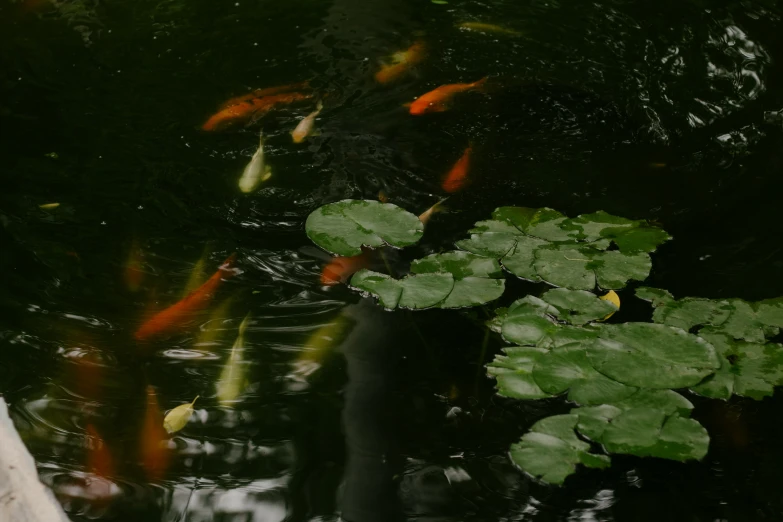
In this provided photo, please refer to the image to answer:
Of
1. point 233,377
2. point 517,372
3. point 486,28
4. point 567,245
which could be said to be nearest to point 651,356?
point 517,372

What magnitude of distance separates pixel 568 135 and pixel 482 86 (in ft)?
1.09

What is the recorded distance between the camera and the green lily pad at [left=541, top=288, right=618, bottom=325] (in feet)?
4.82

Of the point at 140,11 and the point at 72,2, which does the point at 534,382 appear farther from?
the point at 72,2

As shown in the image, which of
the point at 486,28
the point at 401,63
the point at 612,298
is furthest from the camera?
the point at 486,28

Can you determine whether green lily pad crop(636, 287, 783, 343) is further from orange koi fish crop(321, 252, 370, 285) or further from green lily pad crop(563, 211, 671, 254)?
orange koi fish crop(321, 252, 370, 285)

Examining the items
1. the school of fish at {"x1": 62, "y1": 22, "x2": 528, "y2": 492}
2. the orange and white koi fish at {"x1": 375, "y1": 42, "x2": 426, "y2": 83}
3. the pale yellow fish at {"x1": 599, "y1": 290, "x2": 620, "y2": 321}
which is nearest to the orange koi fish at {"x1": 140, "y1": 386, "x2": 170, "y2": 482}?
the school of fish at {"x1": 62, "y1": 22, "x2": 528, "y2": 492}

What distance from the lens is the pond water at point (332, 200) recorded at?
1.25 m

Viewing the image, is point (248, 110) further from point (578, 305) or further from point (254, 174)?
point (578, 305)

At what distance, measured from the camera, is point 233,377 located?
56.4 inches

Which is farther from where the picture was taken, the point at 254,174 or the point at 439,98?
the point at 439,98

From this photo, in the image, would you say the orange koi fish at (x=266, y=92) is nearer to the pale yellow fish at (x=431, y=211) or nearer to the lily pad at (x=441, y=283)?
the pale yellow fish at (x=431, y=211)

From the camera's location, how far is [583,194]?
1.87 m

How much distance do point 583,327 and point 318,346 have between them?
500 millimetres

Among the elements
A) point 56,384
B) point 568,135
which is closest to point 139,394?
point 56,384
